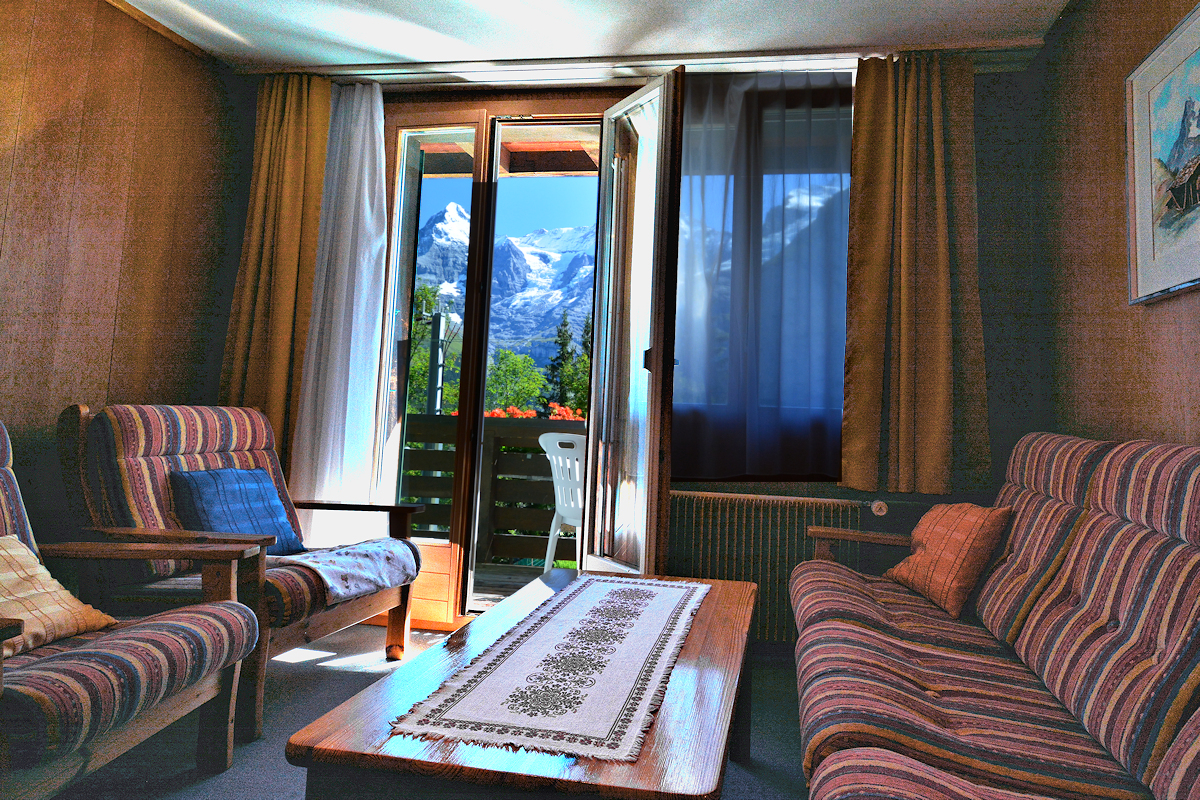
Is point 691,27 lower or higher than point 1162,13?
higher

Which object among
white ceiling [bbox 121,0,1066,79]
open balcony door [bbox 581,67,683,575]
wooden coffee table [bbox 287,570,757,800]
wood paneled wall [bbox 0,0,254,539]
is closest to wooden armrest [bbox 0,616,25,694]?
wooden coffee table [bbox 287,570,757,800]

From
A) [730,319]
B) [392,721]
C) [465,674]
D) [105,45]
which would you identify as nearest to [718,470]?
[730,319]

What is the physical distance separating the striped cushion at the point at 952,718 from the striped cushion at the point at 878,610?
13 centimetres

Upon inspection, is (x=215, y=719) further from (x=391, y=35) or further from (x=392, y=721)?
(x=391, y=35)

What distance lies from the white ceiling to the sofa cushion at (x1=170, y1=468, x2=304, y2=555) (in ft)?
6.07

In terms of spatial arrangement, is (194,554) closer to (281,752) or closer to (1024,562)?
(281,752)

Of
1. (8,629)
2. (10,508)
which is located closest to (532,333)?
(10,508)

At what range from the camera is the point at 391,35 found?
319 centimetres

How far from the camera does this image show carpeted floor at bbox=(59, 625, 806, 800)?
5.93ft

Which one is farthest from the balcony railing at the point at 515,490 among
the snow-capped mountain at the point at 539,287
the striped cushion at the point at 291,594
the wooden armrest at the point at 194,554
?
the wooden armrest at the point at 194,554

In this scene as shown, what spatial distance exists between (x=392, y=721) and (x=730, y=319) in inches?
94.9

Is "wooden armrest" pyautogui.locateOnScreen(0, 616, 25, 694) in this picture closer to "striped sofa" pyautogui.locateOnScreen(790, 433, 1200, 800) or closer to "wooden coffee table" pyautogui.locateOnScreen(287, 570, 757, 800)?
"wooden coffee table" pyautogui.locateOnScreen(287, 570, 757, 800)

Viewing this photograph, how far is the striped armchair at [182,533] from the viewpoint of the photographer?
2203mm

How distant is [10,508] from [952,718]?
234 cm
